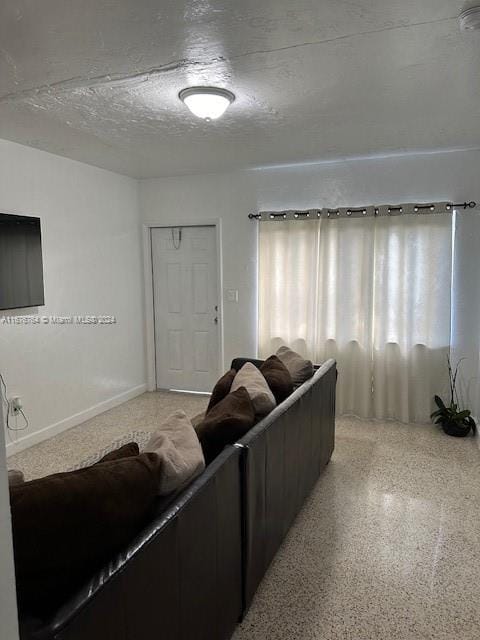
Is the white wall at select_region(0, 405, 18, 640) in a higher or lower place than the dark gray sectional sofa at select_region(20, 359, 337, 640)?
higher

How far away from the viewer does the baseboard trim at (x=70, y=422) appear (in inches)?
150

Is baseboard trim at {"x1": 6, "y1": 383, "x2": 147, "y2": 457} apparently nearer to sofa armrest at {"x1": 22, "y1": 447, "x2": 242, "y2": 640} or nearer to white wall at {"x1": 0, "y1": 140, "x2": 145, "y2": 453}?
white wall at {"x1": 0, "y1": 140, "x2": 145, "y2": 453}

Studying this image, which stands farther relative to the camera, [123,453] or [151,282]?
[151,282]

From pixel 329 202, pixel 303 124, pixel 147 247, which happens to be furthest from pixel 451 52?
pixel 147 247

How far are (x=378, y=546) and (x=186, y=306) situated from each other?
3492 mm

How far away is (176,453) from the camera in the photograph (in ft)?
5.32

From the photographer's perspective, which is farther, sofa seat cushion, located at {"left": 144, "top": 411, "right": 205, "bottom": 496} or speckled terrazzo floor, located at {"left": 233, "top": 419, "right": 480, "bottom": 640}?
speckled terrazzo floor, located at {"left": 233, "top": 419, "right": 480, "bottom": 640}

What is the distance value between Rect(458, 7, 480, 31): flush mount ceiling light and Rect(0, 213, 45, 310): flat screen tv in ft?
10.4

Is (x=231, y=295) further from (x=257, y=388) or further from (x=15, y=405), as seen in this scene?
(x=257, y=388)

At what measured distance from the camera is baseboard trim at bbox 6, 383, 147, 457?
3804 millimetres

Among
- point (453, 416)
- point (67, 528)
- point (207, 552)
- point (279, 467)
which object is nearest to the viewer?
point (67, 528)

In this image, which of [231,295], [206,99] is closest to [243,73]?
[206,99]

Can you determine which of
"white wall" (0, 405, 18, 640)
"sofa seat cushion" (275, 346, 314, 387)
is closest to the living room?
"white wall" (0, 405, 18, 640)

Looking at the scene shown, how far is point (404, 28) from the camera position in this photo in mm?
1928
